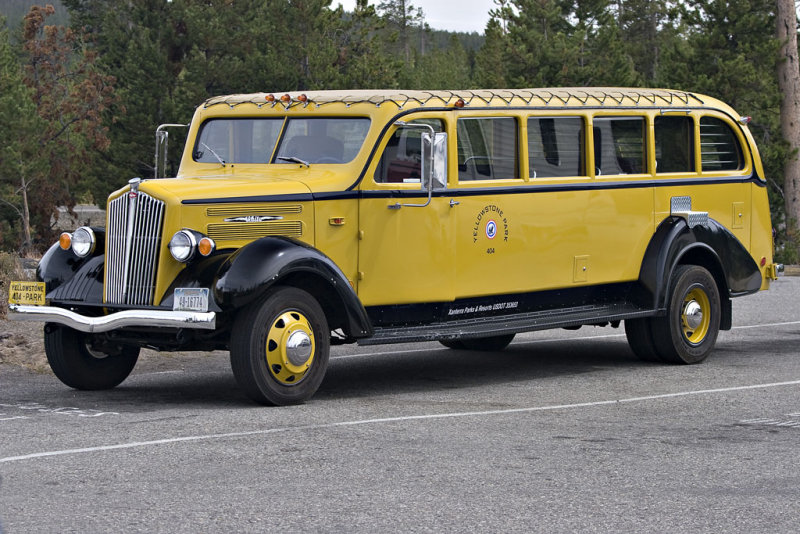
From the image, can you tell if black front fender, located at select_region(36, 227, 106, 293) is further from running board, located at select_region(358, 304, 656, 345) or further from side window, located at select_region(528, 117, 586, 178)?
side window, located at select_region(528, 117, 586, 178)

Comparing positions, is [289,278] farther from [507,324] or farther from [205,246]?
[507,324]

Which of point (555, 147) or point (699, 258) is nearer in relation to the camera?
point (555, 147)

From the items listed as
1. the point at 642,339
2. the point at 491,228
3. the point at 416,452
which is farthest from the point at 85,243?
the point at 642,339

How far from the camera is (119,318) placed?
28.5 ft

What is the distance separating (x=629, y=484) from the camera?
6.47 m

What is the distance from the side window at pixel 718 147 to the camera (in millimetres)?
12398

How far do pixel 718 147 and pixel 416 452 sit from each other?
21.5ft

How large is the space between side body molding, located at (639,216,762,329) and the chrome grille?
4.86 metres

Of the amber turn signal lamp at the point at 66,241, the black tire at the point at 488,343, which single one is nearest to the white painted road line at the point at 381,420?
the amber turn signal lamp at the point at 66,241

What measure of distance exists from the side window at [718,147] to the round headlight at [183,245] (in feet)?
18.8

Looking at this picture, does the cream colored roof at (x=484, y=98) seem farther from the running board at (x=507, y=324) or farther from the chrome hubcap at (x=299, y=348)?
the chrome hubcap at (x=299, y=348)

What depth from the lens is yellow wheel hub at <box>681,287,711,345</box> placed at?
39.0 ft

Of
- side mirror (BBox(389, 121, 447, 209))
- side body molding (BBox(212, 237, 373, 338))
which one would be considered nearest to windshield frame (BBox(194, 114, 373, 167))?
side mirror (BBox(389, 121, 447, 209))

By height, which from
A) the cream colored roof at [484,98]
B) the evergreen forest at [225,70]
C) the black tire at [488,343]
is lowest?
the black tire at [488,343]
